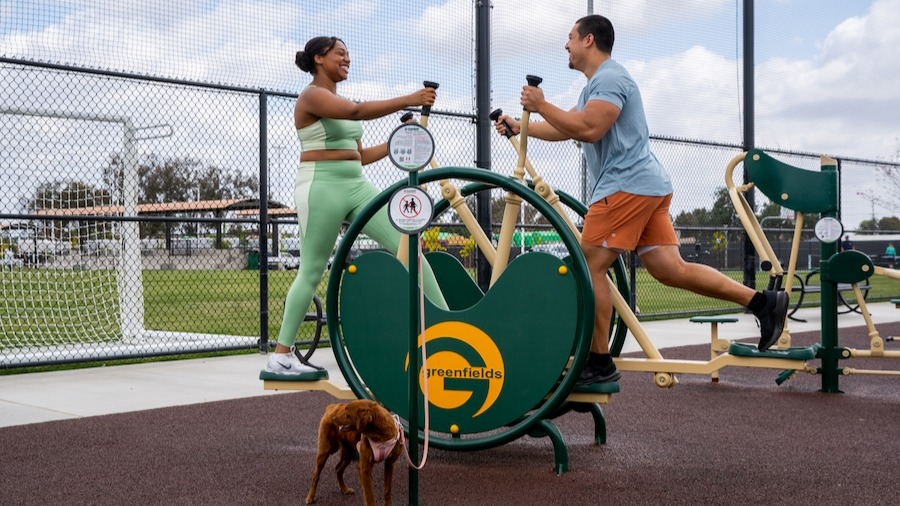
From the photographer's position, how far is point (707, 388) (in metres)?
6.39

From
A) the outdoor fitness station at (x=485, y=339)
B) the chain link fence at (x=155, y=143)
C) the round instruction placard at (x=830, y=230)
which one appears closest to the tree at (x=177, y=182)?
the chain link fence at (x=155, y=143)

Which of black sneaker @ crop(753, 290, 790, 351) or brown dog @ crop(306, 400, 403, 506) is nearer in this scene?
brown dog @ crop(306, 400, 403, 506)

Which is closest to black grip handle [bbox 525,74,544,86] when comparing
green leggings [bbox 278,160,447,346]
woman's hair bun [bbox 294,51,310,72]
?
green leggings [bbox 278,160,447,346]

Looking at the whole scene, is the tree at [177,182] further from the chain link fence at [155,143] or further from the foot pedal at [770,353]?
the foot pedal at [770,353]

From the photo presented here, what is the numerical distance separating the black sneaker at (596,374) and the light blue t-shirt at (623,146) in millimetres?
706

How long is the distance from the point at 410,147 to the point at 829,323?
4065mm

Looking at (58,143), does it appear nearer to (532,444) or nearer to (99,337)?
(99,337)

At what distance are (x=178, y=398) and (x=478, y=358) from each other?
8.71 feet

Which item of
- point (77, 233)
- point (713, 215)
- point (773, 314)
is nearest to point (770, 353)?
point (773, 314)

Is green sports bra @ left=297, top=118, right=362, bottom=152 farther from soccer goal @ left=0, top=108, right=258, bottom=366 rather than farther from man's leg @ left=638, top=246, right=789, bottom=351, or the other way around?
soccer goal @ left=0, top=108, right=258, bottom=366

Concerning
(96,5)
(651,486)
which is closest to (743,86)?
(96,5)

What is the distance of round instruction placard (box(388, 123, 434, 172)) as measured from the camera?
340 centimetres

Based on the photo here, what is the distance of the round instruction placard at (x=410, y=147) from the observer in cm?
340

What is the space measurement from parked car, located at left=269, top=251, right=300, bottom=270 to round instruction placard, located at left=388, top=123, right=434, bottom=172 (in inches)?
222
